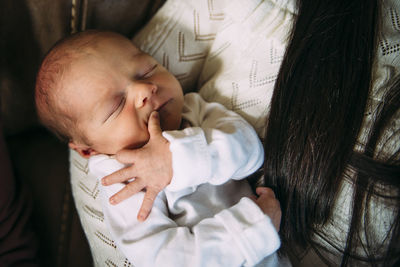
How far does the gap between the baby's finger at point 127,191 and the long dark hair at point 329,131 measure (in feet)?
1.13

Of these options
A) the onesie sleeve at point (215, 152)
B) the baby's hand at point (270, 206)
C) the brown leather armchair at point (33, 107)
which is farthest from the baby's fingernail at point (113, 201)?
the brown leather armchair at point (33, 107)

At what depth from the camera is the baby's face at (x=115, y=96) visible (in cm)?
79

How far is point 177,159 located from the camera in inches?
28.4

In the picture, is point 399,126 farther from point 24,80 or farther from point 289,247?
point 24,80

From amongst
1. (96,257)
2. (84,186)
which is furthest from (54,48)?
(96,257)

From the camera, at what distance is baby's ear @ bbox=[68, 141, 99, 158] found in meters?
0.93

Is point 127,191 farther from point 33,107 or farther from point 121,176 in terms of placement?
point 33,107

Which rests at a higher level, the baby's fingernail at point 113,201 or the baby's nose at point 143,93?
the baby's nose at point 143,93

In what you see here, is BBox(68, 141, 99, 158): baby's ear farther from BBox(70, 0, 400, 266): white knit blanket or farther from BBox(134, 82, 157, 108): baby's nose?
BBox(134, 82, 157, 108): baby's nose

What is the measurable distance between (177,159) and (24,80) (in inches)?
29.3

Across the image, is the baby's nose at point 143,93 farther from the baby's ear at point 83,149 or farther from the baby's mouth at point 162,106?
the baby's ear at point 83,149

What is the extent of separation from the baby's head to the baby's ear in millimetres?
59

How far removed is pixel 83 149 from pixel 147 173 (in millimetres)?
328

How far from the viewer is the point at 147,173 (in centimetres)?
74
